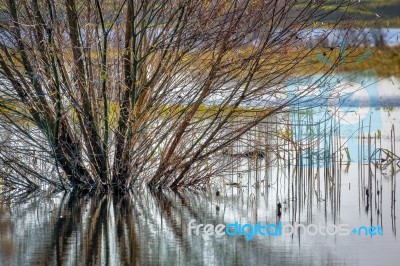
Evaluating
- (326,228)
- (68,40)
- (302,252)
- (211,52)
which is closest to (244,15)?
(211,52)

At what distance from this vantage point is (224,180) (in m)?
8.82

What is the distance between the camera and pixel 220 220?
6.84 meters

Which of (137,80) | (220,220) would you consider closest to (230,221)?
(220,220)

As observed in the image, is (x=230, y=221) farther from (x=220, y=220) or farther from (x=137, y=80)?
Answer: (x=137, y=80)

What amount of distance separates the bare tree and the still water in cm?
33

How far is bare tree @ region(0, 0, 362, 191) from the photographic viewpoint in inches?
297

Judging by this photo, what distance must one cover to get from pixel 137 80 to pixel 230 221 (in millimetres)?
1597

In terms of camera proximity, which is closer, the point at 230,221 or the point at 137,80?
the point at 230,221

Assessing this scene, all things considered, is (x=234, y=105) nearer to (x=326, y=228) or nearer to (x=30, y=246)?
(x=326, y=228)

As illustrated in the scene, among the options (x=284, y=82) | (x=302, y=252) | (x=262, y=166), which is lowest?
(x=302, y=252)

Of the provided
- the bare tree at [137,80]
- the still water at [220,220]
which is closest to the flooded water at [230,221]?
the still water at [220,220]

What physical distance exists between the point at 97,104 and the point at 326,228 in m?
2.37

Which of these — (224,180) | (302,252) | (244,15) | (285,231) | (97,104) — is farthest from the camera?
(224,180)

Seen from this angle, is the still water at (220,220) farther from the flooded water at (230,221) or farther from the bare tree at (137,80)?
the bare tree at (137,80)
